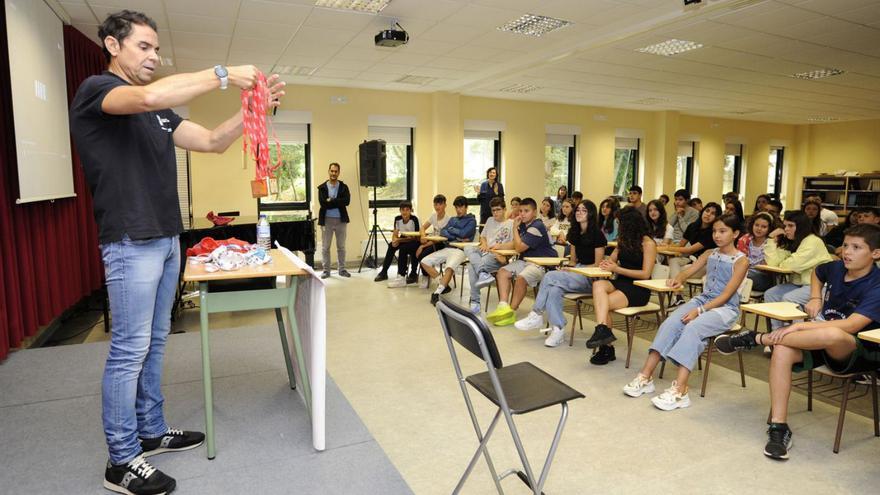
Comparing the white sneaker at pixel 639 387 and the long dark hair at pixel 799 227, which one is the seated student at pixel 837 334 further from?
the long dark hair at pixel 799 227

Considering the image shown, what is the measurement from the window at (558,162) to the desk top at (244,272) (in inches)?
371

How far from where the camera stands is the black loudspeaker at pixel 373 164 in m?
8.56

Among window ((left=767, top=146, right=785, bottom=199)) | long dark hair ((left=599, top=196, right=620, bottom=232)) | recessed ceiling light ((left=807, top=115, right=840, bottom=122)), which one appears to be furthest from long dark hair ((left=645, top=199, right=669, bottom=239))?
window ((left=767, top=146, right=785, bottom=199))

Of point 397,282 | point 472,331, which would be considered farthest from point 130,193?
point 397,282

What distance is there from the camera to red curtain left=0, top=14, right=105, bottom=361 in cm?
383

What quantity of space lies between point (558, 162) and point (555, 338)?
25.3ft

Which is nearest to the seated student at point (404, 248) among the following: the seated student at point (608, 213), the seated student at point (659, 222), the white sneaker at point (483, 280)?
the white sneaker at point (483, 280)

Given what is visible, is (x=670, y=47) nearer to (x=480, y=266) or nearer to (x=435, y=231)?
(x=480, y=266)

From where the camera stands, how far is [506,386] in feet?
7.23

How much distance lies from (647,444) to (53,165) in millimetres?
5070

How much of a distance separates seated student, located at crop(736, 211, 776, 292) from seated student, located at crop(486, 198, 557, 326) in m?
1.82

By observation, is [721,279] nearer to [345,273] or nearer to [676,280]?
[676,280]

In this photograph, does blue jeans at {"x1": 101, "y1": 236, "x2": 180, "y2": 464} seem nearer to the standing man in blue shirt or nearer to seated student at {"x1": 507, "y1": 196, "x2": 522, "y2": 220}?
seated student at {"x1": 507, "y1": 196, "x2": 522, "y2": 220}

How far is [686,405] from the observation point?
3.42 metres
